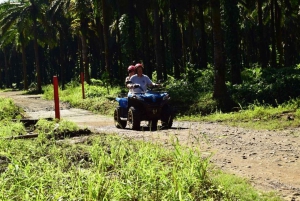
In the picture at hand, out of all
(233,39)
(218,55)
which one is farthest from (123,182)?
(233,39)

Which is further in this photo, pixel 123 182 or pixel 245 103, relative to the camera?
pixel 245 103

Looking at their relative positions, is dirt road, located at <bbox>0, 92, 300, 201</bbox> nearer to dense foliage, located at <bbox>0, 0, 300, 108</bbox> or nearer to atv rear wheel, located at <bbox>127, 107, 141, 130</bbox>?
atv rear wheel, located at <bbox>127, 107, 141, 130</bbox>

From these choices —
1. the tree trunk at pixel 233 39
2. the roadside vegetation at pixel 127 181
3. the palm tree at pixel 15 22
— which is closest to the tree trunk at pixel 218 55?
the tree trunk at pixel 233 39

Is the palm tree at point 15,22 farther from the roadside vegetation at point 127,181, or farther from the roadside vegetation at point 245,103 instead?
the roadside vegetation at point 127,181

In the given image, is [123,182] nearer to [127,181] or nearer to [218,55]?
[127,181]

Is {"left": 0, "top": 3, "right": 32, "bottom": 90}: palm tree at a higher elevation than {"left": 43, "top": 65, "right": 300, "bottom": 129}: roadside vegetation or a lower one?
higher

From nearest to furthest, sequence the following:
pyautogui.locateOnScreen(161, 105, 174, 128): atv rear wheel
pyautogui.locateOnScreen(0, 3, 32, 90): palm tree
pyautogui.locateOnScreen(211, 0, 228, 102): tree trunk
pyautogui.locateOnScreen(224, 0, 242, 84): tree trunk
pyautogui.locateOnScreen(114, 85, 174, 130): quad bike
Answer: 1. pyautogui.locateOnScreen(114, 85, 174, 130): quad bike
2. pyautogui.locateOnScreen(161, 105, 174, 128): atv rear wheel
3. pyautogui.locateOnScreen(211, 0, 228, 102): tree trunk
4. pyautogui.locateOnScreen(224, 0, 242, 84): tree trunk
5. pyautogui.locateOnScreen(0, 3, 32, 90): palm tree

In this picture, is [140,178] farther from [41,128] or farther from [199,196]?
[41,128]

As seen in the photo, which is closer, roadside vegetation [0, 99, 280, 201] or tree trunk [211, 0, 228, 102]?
roadside vegetation [0, 99, 280, 201]

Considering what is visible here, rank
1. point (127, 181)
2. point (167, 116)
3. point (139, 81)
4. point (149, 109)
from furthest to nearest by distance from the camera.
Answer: point (139, 81) → point (167, 116) → point (149, 109) → point (127, 181)

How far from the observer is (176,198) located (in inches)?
165

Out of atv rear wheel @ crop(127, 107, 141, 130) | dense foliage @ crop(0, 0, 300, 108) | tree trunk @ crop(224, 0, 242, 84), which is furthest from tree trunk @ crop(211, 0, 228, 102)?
atv rear wheel @ crop(127, 107, 141, 130)

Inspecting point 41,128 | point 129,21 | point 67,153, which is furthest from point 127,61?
point 67,153

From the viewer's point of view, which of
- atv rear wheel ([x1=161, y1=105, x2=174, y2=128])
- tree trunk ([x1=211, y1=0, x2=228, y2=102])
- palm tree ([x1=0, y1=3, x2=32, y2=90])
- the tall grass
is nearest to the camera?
the tall grass
